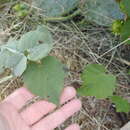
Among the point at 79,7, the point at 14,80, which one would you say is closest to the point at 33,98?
the point at 14,80

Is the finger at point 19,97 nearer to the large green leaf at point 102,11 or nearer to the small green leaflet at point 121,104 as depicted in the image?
the small green leaflet at point 121,104

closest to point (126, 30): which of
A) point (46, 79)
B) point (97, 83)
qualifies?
point (97, 83)

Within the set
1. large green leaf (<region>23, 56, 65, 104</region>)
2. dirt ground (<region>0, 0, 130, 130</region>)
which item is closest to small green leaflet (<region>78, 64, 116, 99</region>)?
large green leaf (<region>23, 56, 65, 104</region>)

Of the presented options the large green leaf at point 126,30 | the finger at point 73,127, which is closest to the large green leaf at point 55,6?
the large green leaf at point 126,30

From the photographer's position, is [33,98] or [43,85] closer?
[43,85]

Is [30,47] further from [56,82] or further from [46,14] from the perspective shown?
[46,14]

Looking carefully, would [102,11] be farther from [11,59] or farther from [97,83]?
[11,59]
